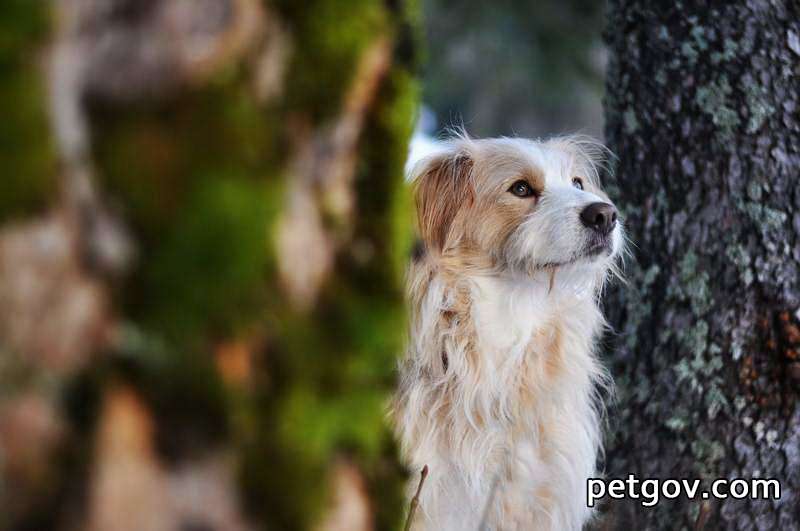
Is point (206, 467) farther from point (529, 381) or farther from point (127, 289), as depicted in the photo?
point (529, 381)

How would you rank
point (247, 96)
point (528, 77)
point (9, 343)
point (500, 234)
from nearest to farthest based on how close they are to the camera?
point (9, 343), point (247, 96), point (500, 234), point (528, 77)

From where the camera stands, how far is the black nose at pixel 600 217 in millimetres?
3049

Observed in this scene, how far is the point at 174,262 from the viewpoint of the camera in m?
1.01

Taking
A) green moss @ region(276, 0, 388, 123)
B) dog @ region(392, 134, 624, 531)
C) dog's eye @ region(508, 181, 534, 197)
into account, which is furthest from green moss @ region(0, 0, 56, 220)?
dog's eye @ region(508, 181, 534, 197)

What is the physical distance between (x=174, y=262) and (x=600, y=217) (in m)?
2.24

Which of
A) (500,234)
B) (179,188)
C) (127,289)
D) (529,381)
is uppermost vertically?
(500,234)

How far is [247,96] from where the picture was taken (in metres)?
1.07

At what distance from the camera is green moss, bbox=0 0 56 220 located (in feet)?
3.09

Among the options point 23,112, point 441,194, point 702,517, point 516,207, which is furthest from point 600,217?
point 23,112

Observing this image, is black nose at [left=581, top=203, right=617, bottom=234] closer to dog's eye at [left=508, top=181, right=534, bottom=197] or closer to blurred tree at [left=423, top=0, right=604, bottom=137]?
dog's eye at [left=508, top=181, right=534, bottom=197]

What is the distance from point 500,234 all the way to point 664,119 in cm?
68

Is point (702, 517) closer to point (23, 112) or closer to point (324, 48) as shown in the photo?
point (324, 48)

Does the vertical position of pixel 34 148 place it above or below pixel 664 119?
below

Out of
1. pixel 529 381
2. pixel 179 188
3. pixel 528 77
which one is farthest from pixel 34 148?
pixel 528 77
